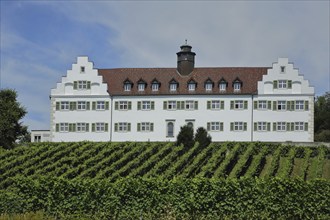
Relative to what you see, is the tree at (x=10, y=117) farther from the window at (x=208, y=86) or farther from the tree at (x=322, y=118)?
the tree at (x=322, y=118)

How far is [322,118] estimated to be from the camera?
90.1m

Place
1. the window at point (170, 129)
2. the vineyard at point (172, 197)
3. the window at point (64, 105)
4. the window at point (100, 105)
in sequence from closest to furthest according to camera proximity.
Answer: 1. the vineyard at point (172, 197)
2. the window at point (170, 129)
3. the window at point (100, 105)
4. the window at point (64, 105)

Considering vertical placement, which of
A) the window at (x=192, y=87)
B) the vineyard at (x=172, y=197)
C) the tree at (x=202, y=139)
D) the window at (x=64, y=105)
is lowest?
the vineyard at (x=172, y=197)

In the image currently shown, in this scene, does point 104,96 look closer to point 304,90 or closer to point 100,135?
point 100,135

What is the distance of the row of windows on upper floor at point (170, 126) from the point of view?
70.4 metres

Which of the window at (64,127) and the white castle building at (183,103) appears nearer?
the white castle building at (183,103)

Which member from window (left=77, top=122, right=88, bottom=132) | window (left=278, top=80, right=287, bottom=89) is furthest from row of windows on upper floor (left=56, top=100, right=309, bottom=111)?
window (left=77, top=122, right=88, bottom=132)

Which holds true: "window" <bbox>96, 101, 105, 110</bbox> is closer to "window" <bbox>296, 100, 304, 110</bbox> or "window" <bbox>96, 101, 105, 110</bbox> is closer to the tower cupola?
the tower cupola

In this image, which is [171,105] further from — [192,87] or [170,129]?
[192,87]

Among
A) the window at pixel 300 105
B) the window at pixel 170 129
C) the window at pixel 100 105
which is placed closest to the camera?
the window at pixel 300 105

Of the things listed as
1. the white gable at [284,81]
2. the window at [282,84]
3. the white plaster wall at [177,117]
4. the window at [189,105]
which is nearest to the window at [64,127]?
the white plaster wall at [177,117]

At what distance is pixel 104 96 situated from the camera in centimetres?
7506

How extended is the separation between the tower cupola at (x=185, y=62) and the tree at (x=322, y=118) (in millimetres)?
21677

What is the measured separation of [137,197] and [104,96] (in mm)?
43417
